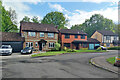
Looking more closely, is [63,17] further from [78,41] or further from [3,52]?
[3,52]

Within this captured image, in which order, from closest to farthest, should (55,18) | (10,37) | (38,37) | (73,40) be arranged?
(10,37) → (38,37) → (73,40) → (55,18)

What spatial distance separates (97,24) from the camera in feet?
205

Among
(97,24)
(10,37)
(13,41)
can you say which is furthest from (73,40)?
(97,24)

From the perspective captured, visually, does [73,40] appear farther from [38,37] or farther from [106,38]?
[106,38]

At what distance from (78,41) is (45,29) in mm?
11820

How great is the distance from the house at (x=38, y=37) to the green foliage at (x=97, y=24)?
3748 centimetres

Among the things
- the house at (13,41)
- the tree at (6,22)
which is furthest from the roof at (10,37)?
the tree at (6,22)

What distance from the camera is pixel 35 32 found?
27.1 metres

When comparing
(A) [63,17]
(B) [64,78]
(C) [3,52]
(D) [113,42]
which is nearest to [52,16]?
(A) [63,17]

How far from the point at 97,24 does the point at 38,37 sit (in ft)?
155

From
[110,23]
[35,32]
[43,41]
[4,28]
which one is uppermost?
[110,23]

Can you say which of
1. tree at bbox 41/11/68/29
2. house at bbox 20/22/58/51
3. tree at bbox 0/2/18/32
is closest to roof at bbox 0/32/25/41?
house at bbox 20/22/58/51

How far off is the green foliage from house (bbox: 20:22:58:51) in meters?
37.5

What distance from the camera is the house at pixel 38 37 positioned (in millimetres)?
26000
